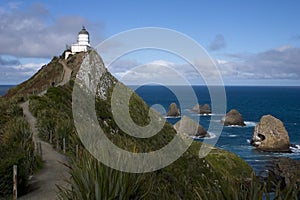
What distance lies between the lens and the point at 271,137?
2527 inches

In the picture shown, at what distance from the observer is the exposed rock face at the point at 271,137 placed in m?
62.3

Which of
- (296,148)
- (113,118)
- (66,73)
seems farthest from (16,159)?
(296,148)

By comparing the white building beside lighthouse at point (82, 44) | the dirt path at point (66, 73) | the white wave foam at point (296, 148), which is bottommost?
the white wave foam at point (296, 148)

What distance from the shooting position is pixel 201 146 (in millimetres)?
55938

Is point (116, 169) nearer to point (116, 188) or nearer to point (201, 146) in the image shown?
point (116, 188)

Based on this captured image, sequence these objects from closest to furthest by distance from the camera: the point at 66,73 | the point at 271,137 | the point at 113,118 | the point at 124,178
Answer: the point at 124,178
the point at 113,118
the point at 66,73
the point at 271,137

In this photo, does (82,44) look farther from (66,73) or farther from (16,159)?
(16,159)

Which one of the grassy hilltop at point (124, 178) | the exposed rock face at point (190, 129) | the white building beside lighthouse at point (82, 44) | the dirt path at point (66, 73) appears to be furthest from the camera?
the exposed rock face at point (190, 129)

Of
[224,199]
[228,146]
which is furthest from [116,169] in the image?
[228,146]

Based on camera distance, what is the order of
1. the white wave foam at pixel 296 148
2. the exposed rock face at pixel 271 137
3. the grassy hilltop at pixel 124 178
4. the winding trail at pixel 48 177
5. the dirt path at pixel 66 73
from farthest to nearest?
the exposed rock face at pixel 271 137 → the white wave foam at pixel 296 148 → the dirt path at pixel 66 73 → the winding trail at pixel 48 177 → the grassy hilltop at pixel 124 178

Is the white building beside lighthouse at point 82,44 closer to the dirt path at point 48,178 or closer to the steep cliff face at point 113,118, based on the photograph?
the steep cliff face at point 113,118

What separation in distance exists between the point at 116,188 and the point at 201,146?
50927 mm

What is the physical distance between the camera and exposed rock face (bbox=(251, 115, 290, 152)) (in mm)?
62312

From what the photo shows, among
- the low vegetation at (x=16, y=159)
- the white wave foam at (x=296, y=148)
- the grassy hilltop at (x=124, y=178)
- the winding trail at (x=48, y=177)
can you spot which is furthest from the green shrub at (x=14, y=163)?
the white wave foam at (x=296, y=148)
